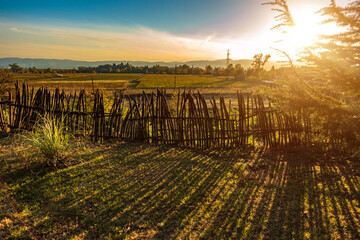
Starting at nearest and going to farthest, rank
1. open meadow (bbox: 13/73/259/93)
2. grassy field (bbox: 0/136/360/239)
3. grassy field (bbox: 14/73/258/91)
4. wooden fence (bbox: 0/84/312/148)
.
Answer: grassy field (bbox: 0/136/360/239), wooden fence (bbox: 0/84/312/148), open meadow (bbox: 13/73/259/93), grassy field (bbox: 14/73/258/91)

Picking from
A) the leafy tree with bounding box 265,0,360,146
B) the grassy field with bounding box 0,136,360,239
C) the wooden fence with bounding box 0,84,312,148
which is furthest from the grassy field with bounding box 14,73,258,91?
the leafy tree with bounding box 265,0,360,146

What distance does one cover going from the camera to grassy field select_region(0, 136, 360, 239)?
2.59 metres

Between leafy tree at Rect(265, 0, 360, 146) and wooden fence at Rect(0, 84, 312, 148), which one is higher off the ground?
leafy tree at Rect(265, 0, 360, 146)

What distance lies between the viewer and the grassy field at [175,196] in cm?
259

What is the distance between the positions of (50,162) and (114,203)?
64.5 inches

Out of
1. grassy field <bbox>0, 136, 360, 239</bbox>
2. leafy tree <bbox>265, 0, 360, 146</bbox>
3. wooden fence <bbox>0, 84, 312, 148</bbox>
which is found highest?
leafy tree <bbox>265, 0, 360, 146</bbox>

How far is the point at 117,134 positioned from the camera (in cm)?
553

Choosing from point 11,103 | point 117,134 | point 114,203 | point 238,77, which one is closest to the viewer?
point 114,203

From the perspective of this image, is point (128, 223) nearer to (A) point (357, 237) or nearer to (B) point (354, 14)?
(A) point (357, 237)

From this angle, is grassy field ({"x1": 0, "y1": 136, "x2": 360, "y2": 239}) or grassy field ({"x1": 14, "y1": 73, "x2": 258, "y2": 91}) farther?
grassy field ({"x1": 14, "y1": 73, "x2": 258, "y2": 91})

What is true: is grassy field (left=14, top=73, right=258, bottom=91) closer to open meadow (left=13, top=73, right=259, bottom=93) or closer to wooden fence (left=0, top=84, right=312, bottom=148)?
open meadow (left=13, top=73, right=259, bottom=93)

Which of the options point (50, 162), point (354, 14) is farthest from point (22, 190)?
point (354, 14)

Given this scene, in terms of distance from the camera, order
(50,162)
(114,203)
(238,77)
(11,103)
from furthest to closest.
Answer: (238,77), (11,103), (50,162), (114,203)

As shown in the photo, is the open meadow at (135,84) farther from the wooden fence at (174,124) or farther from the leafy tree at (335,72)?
the leafy tree at (335,72)
